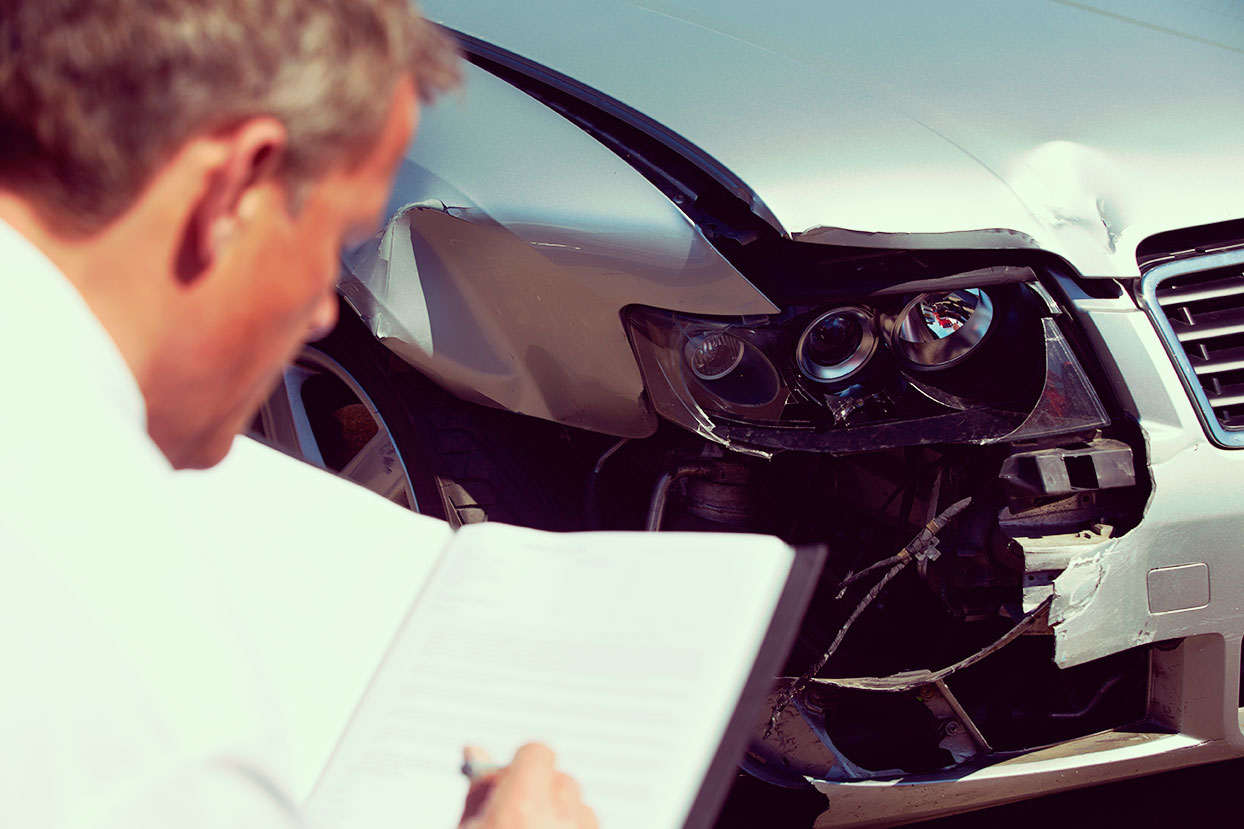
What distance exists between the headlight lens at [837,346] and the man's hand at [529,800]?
3.37ft

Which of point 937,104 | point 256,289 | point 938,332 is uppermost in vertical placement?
point 937,104

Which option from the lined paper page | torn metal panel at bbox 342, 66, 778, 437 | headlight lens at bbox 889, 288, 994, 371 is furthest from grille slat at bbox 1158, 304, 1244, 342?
the lined paper page

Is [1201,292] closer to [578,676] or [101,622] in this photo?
[578,676]

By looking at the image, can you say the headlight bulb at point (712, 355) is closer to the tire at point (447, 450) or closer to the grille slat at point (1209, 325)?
the tire at point (447, 450)

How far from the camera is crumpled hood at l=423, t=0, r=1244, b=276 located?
1910 mm

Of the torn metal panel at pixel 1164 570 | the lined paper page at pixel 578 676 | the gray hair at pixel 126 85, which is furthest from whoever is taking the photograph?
the torn metal panel at pixel 1164 570

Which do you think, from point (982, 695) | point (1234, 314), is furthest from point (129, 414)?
point (1234, 314)

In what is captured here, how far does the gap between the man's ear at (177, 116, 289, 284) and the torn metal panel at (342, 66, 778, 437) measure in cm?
110

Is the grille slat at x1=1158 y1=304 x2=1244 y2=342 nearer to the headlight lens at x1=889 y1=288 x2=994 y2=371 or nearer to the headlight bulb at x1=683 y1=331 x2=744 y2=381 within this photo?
the headlight lens at x1=889 y1=288 x2=994 y2=371

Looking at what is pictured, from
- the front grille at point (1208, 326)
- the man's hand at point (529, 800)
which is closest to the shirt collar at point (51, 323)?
the man's hand at point (529, 800)

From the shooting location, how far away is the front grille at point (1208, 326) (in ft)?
6.35

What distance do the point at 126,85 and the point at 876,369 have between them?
138cm

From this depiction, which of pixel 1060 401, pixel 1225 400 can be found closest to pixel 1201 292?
pixel 1225 400

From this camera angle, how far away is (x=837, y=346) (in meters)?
1.93
